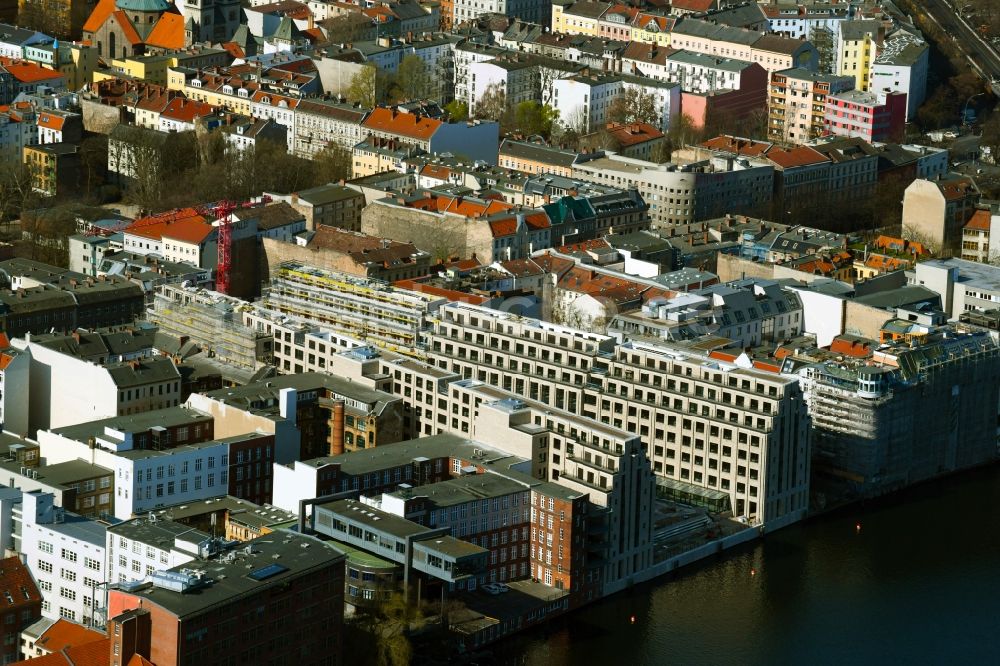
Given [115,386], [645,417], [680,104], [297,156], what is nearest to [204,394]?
[115,386]

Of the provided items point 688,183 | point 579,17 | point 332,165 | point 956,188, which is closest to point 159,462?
point 688,183

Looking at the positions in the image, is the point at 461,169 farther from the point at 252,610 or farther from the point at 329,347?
the point at 252,610

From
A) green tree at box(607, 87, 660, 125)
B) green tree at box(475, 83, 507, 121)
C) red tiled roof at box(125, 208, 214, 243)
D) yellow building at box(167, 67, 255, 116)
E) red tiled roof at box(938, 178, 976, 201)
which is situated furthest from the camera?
green tree at box(475, 83, 507, 121)

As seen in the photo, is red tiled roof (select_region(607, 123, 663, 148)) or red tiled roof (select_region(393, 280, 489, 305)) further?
red tiled roof (select_region(607, 123, 663, 148))

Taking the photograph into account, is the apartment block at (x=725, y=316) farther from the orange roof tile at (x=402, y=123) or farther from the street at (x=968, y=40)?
the street at (x=968, y=40)

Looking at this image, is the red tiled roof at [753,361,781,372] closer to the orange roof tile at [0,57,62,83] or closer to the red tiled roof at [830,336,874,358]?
the red tiled roof at [830,336,874,358]

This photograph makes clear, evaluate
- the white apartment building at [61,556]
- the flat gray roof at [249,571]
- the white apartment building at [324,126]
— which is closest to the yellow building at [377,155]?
the white apartment building at [324,126]

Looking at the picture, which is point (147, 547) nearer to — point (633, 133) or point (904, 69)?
point (633, 133)

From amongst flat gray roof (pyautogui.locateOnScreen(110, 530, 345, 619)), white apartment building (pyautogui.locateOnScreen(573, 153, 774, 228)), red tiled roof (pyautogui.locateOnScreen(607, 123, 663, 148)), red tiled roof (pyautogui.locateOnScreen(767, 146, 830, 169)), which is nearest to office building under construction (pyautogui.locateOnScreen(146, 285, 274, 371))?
flat gray roof (pyautogui.locateOnScreen(110, 530, 345, 619))
